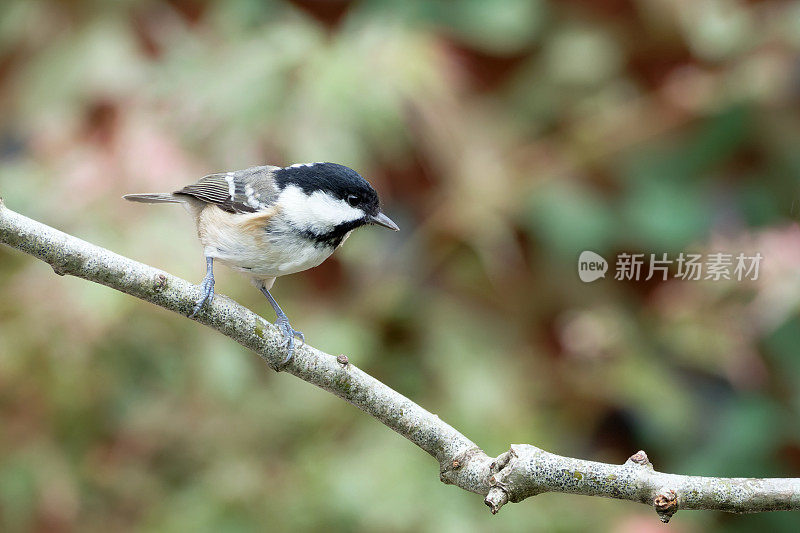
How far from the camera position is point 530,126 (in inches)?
106

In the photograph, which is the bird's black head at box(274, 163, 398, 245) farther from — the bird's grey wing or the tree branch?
the tree branch

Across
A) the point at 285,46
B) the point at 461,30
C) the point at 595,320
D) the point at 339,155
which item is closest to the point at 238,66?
the point at 285,46

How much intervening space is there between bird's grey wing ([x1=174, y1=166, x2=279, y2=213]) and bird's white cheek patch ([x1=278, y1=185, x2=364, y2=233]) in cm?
6

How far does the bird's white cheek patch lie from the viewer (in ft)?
4.12

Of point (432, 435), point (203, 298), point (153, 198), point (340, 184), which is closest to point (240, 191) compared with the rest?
point (153, 198)

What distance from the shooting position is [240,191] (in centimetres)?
144

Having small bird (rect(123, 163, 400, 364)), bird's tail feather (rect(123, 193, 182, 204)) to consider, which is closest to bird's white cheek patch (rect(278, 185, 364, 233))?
small bird (rect(123, 163, 400, 364))

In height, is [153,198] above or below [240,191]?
below

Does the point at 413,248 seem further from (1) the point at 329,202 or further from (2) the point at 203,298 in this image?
(2) the point at 203,298

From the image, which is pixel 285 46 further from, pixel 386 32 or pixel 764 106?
pixel 764 106

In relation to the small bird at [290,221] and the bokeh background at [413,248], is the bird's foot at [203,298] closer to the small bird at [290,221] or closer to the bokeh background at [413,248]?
the small bird at [290,221]

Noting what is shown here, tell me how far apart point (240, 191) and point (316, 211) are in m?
0.21

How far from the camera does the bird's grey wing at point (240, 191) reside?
139 centimetres

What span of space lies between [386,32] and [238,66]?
46 centimetres
